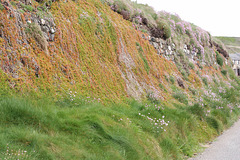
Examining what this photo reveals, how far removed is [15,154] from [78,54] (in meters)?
5.75

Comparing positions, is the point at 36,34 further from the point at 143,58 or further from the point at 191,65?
the point at 191,65

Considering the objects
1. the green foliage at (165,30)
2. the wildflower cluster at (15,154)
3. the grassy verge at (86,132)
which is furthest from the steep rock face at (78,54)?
the green foliage at (165,30)

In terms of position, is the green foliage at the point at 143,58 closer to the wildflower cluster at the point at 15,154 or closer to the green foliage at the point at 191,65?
the green foliage at the point at 191,65

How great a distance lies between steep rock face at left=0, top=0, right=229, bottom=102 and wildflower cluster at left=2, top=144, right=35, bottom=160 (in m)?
2.35

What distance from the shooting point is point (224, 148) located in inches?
363

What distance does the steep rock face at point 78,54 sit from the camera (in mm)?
6957

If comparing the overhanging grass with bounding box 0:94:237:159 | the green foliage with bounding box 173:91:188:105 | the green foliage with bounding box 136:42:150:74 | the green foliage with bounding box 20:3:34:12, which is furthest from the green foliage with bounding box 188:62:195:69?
the green foliage with bounding box 20:3:34:12

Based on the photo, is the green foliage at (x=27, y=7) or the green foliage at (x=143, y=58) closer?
the green foliage at (x=27, y=7)

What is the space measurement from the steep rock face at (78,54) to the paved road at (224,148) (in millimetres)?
3148

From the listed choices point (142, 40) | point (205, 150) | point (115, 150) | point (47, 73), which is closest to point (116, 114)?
point (115, 150)

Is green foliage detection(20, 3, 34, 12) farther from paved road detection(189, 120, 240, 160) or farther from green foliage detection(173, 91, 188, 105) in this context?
green foliage detection(173, 91, 188, 105)

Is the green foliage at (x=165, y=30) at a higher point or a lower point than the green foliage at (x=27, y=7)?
lower

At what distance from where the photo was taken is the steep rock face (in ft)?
22.8

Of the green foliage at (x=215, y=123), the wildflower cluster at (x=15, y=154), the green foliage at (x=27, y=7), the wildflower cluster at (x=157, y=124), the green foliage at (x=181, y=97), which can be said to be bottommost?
the green foliage at (x=215, y=123)
